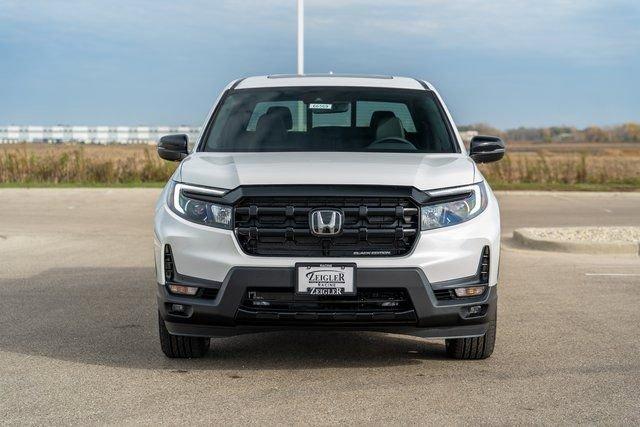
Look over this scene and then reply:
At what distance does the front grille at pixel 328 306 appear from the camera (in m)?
7.54

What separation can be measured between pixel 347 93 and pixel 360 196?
2120 mm

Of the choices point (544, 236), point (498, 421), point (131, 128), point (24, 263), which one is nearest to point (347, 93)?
point (498, 421)

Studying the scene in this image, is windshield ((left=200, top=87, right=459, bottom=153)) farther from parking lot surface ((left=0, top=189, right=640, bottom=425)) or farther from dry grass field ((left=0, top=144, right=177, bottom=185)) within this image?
dry grass field ((left=0, top=144, right=177, bottom=185))

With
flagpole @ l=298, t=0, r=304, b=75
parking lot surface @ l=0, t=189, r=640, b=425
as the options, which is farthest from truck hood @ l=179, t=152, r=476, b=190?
flagpole @ l=298, t=0, r=304, b=75

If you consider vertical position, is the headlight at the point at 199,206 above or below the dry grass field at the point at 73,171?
above

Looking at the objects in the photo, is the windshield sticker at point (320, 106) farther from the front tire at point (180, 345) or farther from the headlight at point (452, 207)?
the front tire at point (180, 345)

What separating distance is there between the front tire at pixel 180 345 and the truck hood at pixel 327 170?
108 centimetres

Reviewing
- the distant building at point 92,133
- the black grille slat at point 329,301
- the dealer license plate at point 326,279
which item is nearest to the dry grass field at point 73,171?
the black grille slat at point 329,301

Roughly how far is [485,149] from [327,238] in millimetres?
1951

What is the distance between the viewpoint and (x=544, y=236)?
17.7 m

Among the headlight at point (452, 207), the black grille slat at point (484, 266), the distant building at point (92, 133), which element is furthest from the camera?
the distant building at point (92, 133)

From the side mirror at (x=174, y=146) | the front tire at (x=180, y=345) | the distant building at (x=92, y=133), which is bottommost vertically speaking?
the distant building at (x=92, y=133)

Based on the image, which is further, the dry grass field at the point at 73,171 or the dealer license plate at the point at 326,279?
the dry grass field at the point at 73,171

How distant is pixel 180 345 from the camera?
27.2 feet
